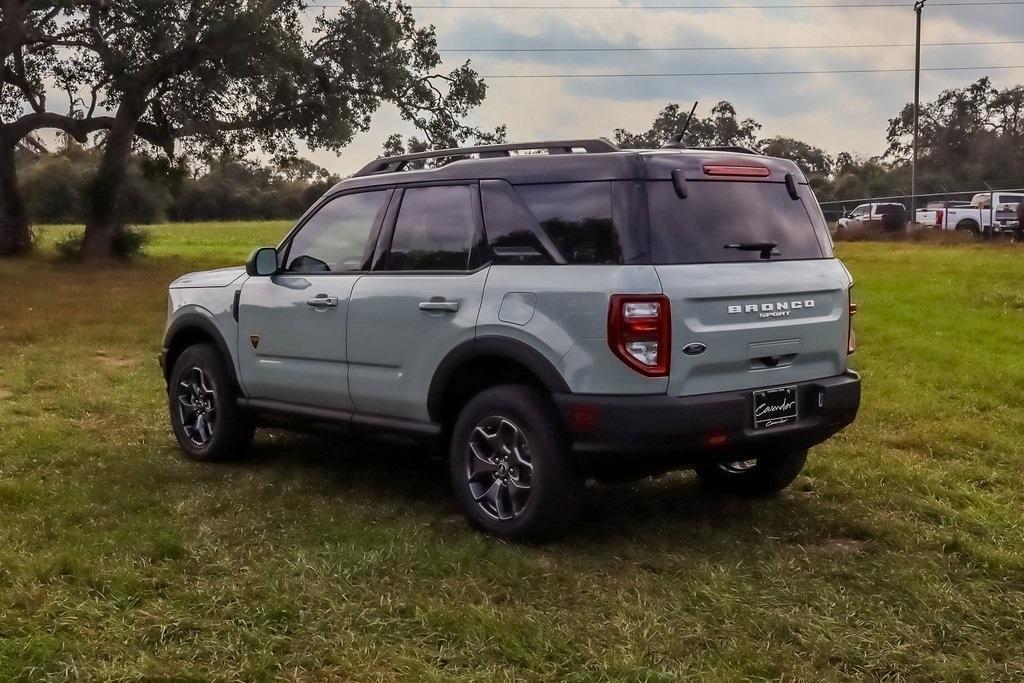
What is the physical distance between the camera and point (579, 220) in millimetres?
4992

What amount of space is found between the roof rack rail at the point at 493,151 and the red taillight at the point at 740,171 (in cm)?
45

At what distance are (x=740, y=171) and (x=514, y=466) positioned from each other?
176 centimetres

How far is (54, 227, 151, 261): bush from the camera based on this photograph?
27.0 m

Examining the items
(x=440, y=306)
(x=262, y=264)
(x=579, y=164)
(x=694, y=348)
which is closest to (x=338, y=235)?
(x=262, y=264)

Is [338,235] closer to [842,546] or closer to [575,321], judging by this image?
[575,321]

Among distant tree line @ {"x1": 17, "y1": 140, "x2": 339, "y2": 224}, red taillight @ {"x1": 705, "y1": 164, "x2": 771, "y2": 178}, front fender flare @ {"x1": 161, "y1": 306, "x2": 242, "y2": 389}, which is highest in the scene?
distant tree line @ {"x1": 17, "y1": 140, "x2": 339, "y2": 224}

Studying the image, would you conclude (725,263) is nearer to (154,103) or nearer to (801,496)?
(801,496)

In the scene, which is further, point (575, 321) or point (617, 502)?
point (617, 502)

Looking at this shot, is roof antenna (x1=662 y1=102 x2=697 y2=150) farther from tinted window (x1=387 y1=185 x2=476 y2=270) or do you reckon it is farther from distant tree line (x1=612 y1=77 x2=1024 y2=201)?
distant tree line (x1=612 y1=77 x2=1024 y2=201)

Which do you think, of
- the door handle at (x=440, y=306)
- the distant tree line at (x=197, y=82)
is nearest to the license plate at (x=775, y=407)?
the door handle at (x=440, y=306)

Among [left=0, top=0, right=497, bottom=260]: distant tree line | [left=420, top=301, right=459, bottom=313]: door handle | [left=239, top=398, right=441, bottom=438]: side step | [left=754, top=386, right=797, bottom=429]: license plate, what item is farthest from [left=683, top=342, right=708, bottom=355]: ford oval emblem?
[left=0, top=0, right=497, bottom=260]: distant tree line

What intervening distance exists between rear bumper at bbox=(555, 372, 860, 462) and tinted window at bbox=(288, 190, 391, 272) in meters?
1.80

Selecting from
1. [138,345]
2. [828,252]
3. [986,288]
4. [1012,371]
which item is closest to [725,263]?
[828,252]

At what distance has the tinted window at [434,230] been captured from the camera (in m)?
5.50
